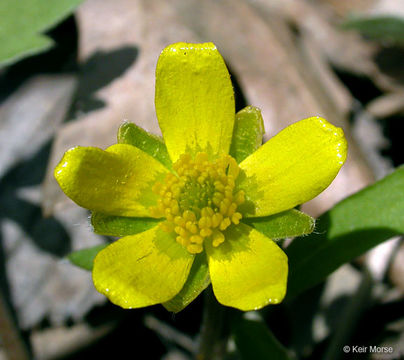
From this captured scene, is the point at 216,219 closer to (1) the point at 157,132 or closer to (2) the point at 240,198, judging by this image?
(2) the point at 240,198

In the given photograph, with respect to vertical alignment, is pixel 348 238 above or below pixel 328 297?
above

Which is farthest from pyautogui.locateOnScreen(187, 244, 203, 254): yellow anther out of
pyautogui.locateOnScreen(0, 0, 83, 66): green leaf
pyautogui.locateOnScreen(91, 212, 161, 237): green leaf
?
pyautogui.locateOnScreen(0, 0, 83, 66): green leaf

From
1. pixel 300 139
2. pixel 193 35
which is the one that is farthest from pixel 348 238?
pixel 193 35

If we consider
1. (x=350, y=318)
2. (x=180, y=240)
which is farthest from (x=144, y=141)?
(x=350, y=318)

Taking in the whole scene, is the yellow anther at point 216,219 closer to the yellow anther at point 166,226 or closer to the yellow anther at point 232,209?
the yellow anther at point 232,209

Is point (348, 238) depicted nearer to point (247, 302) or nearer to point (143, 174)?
point (247, 302)

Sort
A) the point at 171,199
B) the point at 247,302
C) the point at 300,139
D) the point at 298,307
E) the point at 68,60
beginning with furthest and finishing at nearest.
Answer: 1. the point at 68,60
2. the point at 298,307
3. the point at 171,199
4. the point at 300,139
5. the point at 247,302

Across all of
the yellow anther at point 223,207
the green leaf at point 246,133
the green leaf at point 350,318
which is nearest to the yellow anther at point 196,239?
the yellow anther at point 223,207

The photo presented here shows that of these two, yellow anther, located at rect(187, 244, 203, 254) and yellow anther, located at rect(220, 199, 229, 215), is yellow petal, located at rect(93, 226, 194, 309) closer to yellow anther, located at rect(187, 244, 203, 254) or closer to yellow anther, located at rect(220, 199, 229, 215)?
yellow anther, located at rect(187, 244, 203, 254)
